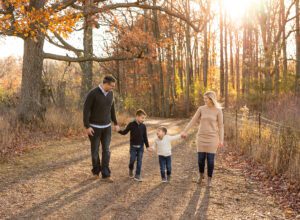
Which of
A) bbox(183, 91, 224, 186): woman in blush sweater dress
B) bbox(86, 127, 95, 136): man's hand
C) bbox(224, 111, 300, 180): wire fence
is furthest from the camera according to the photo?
bbox(224, 111, 300, 180): wire fence

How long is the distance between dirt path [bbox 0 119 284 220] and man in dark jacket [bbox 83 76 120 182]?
22.6 inches

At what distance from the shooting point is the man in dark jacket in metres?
6.32

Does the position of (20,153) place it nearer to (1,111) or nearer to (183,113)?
(1,111)

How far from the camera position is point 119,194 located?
575 centimetres

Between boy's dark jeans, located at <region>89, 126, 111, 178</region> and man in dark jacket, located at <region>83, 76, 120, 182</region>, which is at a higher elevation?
man in dark jacket, located at <region>83, 76, 120, 182</region>

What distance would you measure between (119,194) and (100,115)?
1610mm

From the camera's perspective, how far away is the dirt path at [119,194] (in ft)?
16.0

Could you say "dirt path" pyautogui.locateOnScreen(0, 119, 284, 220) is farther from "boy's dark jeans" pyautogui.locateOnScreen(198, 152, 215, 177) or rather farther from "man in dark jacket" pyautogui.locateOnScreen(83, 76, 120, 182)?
"man in dark jacket" pyautogui.locateOnScreen(83, 76, 120, 182)

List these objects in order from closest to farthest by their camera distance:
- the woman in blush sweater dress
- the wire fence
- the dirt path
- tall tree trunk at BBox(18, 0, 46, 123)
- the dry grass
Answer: the dirt path < the woman in blush sweater dress < the dry grass < the wire fence < tall tree trunk at BBox(18, 0, 46, 123)

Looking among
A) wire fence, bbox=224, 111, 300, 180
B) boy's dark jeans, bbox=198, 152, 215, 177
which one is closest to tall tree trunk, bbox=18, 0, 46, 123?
wire fence, bbox=224, 111, 300, 180

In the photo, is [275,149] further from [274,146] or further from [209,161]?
[209,161]

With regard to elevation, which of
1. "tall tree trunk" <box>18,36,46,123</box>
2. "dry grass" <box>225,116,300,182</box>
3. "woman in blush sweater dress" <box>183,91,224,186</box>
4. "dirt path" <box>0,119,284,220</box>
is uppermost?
"tall tree trunk" <box>18,36,46,123</box>

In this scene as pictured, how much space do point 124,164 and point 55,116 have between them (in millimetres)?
6209

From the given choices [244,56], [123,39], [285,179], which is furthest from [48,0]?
[244,56]
